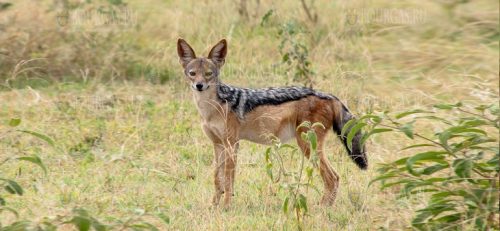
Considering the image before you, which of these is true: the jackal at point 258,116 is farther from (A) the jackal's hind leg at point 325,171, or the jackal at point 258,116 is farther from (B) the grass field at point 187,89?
(B) the grass field at point 187,89

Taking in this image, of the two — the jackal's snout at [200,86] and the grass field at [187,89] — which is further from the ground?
the jackal's snout at [200,86]

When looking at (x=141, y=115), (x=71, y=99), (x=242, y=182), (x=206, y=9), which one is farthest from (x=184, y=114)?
(x=206, y=9)

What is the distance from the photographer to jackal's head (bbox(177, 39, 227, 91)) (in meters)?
7.75

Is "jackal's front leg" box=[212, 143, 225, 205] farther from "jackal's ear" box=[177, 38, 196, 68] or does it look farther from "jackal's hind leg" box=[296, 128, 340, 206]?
"jackal's ear" box=[177, 38, 196, 68]

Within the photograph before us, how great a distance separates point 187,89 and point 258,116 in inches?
108

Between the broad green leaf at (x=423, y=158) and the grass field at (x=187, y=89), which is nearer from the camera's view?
the broad green leaf at (x=423, y=158)

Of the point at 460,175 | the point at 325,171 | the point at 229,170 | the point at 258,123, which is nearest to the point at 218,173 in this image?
the point at 229,170

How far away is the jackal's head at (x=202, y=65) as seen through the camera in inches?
305

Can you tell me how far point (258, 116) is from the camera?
304 inches

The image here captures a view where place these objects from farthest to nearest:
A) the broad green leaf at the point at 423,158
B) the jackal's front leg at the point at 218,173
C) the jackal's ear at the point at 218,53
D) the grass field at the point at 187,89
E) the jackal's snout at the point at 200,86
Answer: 1. the jackal's ear at the point at 218,53
2. the jackal's snout at the point at 200,86
3. the jackal's front leg at the point at 218,173
4. the grass field at the point at 187,89
5. the broad green leaf at the point at 423,158

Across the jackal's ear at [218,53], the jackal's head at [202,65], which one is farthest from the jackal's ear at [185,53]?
the jackal's ear at [218,53]

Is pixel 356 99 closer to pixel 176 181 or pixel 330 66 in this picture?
pixel 330 66

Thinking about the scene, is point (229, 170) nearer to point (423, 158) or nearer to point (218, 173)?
point (218, 173)

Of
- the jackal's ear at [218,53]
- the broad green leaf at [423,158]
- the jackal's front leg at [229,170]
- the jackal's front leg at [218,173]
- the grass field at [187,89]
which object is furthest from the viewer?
the jackal's ear at [218,53]
